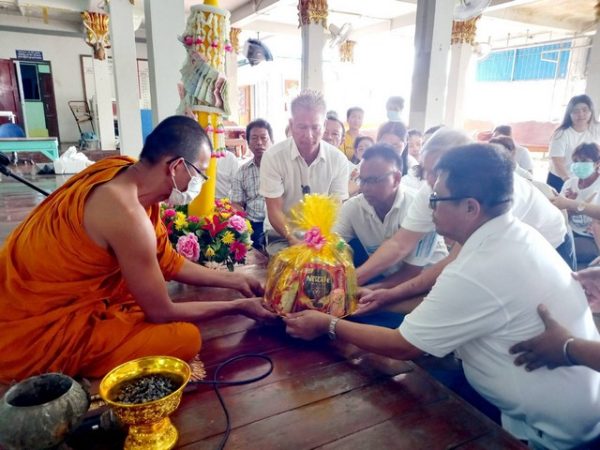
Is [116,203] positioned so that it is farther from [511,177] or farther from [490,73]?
[490,73]

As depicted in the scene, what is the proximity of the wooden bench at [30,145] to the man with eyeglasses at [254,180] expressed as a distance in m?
5.59

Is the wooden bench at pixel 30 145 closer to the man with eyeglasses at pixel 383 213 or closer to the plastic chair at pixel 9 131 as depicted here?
the plastic chair at pixel 9 131

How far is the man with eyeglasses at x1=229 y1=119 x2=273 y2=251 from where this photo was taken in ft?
12.1

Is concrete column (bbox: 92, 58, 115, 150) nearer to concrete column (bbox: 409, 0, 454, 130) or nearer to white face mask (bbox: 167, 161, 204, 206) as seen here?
concrete column (bbox: 409, 0, 454, 130)

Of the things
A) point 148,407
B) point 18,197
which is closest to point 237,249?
point 148,407

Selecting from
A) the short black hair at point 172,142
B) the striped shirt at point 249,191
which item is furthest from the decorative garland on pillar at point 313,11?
the short black hair at point 172,142

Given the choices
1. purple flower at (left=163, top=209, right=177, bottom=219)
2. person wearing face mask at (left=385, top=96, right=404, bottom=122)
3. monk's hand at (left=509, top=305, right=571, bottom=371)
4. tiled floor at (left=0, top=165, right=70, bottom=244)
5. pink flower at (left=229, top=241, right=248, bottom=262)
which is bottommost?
tiled floor at (left=0, top=165, right=70, bottom=244)

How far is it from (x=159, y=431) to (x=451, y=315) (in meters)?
0.89

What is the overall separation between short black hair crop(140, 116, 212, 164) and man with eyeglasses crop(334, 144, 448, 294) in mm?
989

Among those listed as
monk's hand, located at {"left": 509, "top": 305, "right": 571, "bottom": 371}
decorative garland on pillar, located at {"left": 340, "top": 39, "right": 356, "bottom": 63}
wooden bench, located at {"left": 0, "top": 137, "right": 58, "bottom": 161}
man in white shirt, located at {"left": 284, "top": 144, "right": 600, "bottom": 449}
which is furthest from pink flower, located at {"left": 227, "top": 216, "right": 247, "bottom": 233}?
decorative garland on pillar, located at {"left": 340, "top": 39, "right": 356, "bottom": 63}

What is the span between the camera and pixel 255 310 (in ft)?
5.63

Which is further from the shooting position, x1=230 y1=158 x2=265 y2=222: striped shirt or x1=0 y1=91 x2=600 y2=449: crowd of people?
x1=230 y1=158 x2=265 y2=222: striped shirt

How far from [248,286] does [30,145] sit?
7.32 meters

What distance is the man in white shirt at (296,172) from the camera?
2.72m
